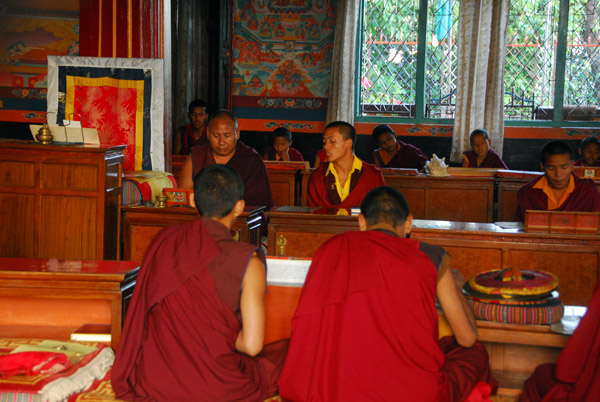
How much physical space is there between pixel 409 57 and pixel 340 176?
170 inches

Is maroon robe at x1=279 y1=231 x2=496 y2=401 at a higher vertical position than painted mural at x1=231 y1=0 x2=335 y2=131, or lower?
lower

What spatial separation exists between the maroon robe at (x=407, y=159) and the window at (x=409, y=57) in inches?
43.8

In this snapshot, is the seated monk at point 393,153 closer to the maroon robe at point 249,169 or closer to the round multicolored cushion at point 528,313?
the maroon robe at point 249,169

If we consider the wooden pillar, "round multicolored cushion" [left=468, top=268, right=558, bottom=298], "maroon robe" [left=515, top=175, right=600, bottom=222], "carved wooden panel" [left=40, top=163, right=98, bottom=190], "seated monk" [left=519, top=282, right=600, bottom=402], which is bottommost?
"seated monk" [left=519, top=282, right=600, bottom=402]

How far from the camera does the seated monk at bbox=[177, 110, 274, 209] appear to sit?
4.51 m

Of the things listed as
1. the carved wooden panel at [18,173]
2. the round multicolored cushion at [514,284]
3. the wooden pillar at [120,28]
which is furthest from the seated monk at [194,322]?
the wooden pillar at [120,28]

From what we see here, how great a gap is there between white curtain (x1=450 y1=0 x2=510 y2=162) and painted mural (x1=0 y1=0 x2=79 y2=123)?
4722 mm

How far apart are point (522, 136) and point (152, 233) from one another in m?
5.56

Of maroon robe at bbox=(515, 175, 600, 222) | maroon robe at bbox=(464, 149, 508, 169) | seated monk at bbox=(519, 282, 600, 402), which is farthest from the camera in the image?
maroon robe at bbox=(464, 149, 508, 169)

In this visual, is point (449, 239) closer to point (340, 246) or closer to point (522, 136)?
point (340, 246)

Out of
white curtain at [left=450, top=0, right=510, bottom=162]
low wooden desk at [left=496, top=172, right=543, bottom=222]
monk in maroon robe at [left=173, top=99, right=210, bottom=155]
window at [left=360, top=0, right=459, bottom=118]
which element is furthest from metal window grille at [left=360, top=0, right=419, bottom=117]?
low wooden desk at [left=496, top=172, right=543, bottom=222]

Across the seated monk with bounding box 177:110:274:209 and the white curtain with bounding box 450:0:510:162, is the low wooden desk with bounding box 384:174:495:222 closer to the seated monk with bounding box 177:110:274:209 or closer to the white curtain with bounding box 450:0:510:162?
the seated monk with bounding box 177:110:274:209

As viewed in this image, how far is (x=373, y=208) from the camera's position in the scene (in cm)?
216

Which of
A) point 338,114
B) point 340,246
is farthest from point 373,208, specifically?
point 338,114
